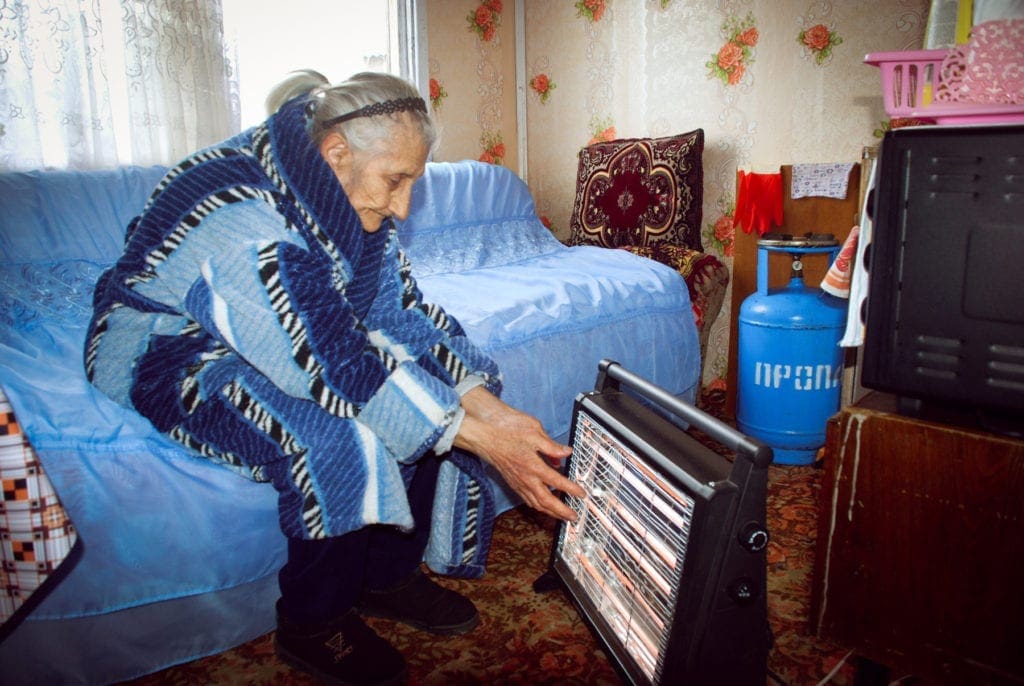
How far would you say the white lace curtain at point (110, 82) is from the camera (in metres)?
1.77

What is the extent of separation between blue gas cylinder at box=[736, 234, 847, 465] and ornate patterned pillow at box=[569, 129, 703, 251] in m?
0.47

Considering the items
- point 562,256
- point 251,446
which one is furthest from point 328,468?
point 562,256

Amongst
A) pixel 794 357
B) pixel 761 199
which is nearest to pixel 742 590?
pixel 794 357

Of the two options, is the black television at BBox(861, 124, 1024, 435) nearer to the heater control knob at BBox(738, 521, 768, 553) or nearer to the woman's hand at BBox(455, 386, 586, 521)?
the heater control knob at BBox(738, 521, 768, 553)

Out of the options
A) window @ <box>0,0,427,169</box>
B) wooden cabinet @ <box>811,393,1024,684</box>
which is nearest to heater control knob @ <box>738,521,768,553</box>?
wooden cabinet @ <box>811,393,1024,684</box>

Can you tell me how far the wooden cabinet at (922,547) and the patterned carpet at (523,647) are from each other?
0.23 m

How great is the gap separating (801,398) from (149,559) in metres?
1.78

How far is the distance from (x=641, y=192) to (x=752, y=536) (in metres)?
2.00

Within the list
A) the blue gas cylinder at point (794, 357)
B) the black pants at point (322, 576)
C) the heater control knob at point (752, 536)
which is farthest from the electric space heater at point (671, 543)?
the blue gas cylinder at point (794, 357)

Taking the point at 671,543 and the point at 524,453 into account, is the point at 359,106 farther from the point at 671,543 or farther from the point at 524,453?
the point at 671,543

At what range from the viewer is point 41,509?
2.79ft

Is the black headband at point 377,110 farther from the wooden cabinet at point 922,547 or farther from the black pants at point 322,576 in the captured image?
the wooden cabinet at point 922,547

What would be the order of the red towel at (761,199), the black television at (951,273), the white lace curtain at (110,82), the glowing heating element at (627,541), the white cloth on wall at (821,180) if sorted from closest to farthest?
the black television at (951,273)
the glowing heating element at (627,541)
the white lace curtain at (110,82)
the white cloth on wall at (821,180)
the red towel at (761,199)

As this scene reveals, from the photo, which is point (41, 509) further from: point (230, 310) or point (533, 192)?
point (533, 192)
